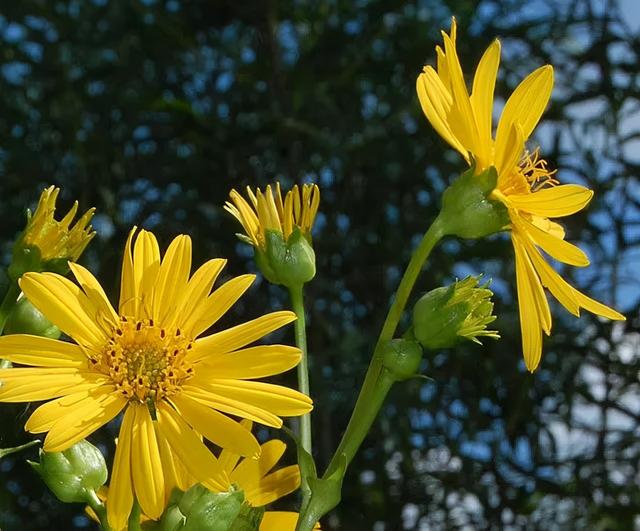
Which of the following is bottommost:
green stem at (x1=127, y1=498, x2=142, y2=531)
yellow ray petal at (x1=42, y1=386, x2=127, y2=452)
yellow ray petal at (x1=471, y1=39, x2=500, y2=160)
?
green stem at (x1=127, y1=498, x2=142, y2=531)

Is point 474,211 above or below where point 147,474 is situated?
above

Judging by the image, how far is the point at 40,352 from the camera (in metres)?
0.48

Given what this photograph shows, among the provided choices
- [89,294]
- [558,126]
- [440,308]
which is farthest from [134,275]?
[558,126]

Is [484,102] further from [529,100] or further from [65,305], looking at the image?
[65,305]

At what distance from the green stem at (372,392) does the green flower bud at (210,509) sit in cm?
4

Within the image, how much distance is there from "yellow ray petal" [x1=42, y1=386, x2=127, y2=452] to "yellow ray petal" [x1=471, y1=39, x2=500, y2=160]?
9.0 inches

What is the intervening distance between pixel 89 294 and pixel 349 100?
52.7 inches

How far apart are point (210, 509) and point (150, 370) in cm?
9

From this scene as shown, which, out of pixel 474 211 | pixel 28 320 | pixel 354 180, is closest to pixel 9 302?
pixel 28 320

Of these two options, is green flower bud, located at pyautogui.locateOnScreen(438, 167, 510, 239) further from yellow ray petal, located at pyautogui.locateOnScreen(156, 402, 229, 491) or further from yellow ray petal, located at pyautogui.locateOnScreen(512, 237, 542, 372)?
yellow ray petal, located at pyautogui.locateOnScreen(156, 402, 229, 491)

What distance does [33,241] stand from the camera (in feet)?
1.94

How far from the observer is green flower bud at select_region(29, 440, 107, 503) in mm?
498

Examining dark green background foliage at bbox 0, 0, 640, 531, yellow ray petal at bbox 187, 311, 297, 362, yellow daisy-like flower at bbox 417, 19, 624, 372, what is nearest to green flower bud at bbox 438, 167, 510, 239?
yellow daisy-like flower at bbox 417, 19, 624, 372

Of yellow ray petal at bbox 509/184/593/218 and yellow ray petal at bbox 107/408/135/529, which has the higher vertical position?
yellow ray petal at bbox 509/184/593/218
